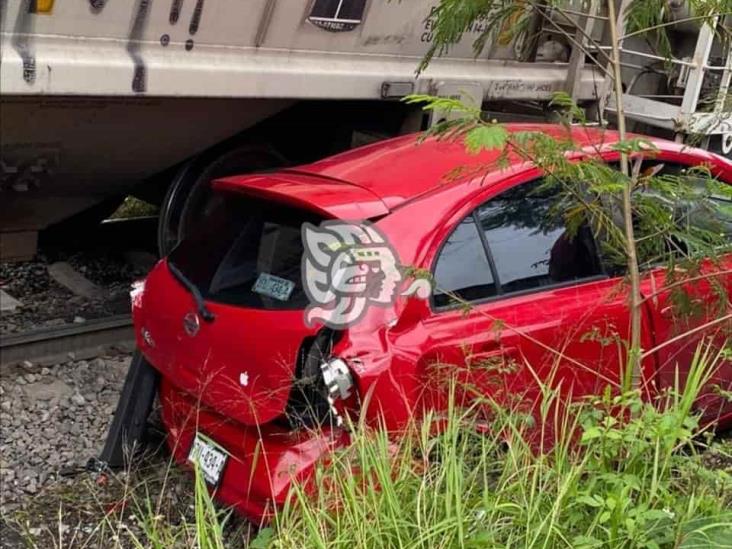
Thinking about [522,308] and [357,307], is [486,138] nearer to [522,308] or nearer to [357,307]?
[357,307]

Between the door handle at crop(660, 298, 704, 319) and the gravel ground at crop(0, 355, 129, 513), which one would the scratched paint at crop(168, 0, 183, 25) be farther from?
the door handle at crop(660, 298, 704, 319)

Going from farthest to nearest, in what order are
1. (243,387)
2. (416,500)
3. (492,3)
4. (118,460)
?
(118,460), (243,387), (492,3), (416,500)

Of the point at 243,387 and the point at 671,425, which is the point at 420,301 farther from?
the point at 671,425

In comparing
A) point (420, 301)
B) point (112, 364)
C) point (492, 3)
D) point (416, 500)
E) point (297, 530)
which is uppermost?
point (492, 3)

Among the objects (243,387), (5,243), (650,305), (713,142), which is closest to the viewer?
(243,387)

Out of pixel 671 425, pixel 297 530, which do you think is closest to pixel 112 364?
pixel 297 530

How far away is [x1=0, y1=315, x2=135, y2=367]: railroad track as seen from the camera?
5430 millimetres

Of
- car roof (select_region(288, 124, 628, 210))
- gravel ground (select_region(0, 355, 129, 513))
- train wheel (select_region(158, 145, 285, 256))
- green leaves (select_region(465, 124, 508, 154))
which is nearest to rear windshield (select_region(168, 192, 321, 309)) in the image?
car roof (select_region(288, 124, 628, 210))

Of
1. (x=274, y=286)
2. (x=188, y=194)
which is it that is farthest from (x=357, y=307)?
(x=188, y=194)

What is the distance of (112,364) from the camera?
5.57 m

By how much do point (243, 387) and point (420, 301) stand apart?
2.31 feet

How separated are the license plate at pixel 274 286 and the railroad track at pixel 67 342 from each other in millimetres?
2425

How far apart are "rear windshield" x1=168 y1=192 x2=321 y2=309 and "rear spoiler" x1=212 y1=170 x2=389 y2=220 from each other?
2.9 inches

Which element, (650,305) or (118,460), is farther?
(118,460)
